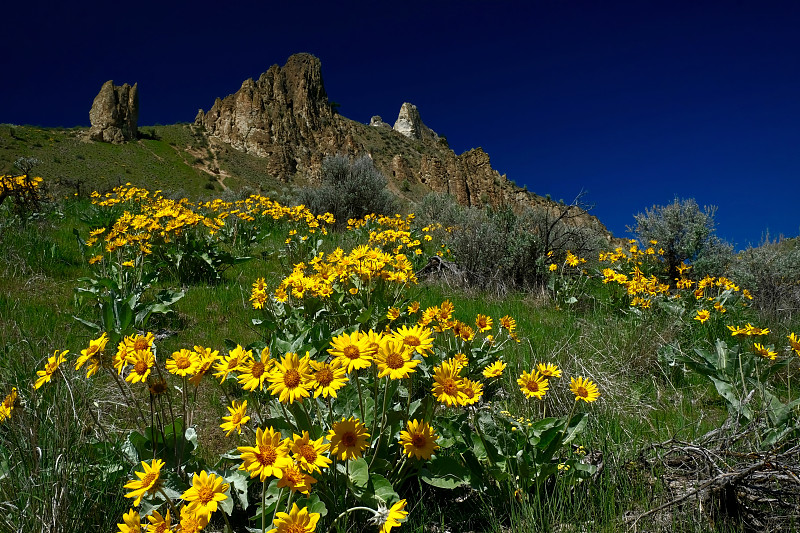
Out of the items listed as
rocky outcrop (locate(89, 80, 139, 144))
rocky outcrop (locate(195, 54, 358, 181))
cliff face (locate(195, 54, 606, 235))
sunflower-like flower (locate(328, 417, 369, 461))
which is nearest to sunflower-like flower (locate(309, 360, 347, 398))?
sunflower-like flower (locate(328, 417, 369, 461))

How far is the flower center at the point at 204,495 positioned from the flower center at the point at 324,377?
1.21ft

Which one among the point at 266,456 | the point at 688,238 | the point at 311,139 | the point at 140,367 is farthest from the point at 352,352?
the point at 311,139

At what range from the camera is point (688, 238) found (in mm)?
7766

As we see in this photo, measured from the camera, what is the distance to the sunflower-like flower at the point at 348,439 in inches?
45.6

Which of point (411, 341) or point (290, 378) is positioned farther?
point (411, 341)

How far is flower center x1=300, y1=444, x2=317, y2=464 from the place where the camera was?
1053 millimetres

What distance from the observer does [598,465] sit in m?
1.70

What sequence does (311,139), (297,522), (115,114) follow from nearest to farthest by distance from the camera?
(297,522) → (115,114) → (311,139)

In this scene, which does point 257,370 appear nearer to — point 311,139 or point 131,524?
point 131,524

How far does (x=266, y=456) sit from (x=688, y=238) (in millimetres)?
8929

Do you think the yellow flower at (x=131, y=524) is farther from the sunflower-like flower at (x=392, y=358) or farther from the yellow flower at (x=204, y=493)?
the sunflower-like flower at (x=392, y=358)

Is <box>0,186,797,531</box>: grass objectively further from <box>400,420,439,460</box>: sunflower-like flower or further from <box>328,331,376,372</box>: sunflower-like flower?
<box>328,331,376,372</box>: sunflower-like flower

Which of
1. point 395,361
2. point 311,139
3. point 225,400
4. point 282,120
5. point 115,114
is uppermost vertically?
point 282,120

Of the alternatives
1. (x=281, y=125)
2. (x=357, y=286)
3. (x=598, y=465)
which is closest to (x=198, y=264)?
(x=357, y=286)
